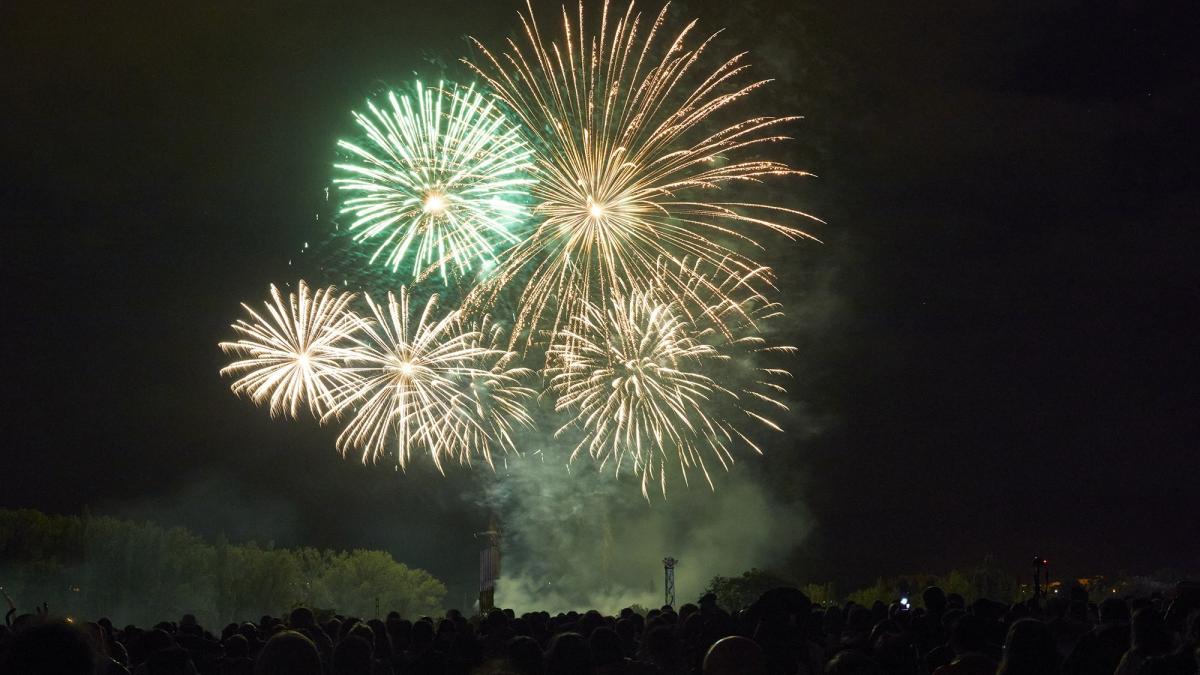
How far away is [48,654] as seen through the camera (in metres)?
4.05

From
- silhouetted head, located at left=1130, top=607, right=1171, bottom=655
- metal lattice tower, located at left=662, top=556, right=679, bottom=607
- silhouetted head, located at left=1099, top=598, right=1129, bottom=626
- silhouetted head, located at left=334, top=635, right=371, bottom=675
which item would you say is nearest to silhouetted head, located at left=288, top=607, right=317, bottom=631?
silhouetted head, located at left=334, top=635, right=371, bottom=675

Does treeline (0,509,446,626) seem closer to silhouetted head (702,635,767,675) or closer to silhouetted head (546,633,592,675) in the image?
silhouetted head (546,633,592,675)

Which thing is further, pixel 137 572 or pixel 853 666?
pixel 137 572

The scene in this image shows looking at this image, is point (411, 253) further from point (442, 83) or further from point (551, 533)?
point (551, 533)

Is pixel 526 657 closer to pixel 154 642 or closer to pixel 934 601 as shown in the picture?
pixel 154 642

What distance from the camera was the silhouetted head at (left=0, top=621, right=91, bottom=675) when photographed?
13.3ft

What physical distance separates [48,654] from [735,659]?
2.90 m

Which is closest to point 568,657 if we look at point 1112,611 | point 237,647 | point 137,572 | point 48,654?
point 48,654

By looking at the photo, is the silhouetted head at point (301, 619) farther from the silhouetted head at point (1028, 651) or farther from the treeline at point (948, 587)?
the treeline at point (948, 587)

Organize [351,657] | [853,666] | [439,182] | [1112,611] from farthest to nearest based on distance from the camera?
[439,182]
[1112,611]
[351,657]
[853,666]

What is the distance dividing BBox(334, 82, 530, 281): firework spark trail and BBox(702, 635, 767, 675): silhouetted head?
17.3 m

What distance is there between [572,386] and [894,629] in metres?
18.1

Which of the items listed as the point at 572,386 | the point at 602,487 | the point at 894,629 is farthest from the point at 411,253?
the point at 602,487

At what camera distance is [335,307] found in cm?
2594
